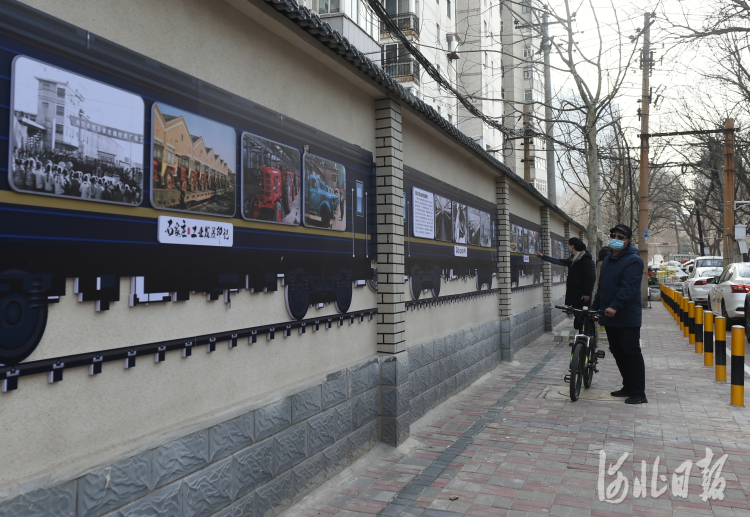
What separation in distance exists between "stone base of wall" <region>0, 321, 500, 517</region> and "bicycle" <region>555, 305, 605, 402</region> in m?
1.86

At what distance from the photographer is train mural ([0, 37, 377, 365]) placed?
2.58 m

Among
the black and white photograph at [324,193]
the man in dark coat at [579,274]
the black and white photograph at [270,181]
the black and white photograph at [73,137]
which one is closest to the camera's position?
the black and white photograph at [73,137]

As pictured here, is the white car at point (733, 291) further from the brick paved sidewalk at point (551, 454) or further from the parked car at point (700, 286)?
the brick paved sidewalk at point (551, 454)

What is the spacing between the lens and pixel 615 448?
582cm

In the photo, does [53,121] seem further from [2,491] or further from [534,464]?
[534,464]

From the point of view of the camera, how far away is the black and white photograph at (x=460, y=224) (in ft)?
29.4

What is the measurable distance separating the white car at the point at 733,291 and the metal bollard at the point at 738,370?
319 inches

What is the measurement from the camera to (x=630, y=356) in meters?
7.78

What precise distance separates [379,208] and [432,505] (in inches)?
111

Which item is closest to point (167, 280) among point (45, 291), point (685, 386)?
point (45, 291)

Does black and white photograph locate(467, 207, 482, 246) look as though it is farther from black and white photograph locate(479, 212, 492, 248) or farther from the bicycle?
the bicycle

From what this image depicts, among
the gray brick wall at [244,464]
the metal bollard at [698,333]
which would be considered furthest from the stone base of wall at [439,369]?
the metal bollard at [698,333]

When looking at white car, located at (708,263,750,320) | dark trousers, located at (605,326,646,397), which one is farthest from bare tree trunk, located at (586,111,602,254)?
dark trousers, located at (605,326,646,397)

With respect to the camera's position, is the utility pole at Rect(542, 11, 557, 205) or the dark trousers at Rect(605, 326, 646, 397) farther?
the utility pole at Rect(542, 11, 557, 205)
